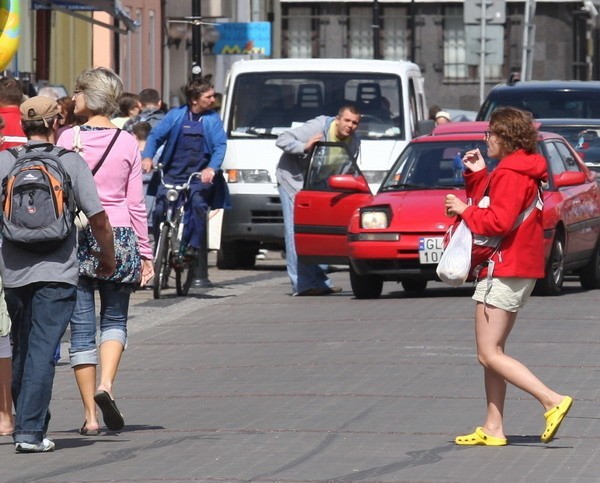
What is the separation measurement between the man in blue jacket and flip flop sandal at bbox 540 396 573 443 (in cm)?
906

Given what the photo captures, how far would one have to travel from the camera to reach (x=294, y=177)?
732 inches

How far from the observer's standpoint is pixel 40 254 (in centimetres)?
922

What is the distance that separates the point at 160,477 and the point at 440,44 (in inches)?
3132

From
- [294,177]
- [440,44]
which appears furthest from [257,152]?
[440,44]

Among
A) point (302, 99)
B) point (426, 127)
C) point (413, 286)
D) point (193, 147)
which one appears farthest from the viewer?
point (302, 99)

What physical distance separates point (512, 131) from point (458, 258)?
64cm

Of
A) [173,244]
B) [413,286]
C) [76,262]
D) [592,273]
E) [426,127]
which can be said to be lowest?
[413,286]

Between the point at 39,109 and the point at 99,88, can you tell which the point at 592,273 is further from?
the point at 39,109

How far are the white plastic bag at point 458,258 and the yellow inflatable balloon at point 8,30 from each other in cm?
856

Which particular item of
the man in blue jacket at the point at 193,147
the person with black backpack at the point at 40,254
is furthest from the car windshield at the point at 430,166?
the person with black backpack at the point at 40,254

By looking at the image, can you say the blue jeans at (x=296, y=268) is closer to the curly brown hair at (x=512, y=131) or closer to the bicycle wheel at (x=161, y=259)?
the bicycle wheel at (x=161, y=259)

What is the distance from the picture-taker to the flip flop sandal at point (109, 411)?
9766 mm

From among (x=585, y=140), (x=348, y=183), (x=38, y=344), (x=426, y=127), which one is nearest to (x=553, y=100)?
(x=585, y=140)

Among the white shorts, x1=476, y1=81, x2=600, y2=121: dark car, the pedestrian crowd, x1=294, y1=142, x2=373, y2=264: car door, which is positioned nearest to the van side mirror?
x1=476, y1=81, x2=600, y2=121: dark car
